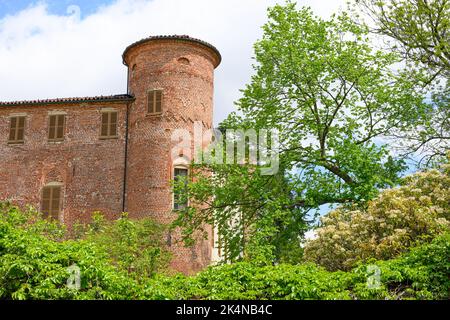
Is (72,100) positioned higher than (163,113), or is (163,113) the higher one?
(72,100)

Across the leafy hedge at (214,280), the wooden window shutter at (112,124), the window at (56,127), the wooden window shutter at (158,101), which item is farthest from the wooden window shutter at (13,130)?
the leafy hedge at (214,280)

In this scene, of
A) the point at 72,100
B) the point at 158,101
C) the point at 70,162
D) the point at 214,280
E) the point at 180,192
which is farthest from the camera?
the point at 72,100

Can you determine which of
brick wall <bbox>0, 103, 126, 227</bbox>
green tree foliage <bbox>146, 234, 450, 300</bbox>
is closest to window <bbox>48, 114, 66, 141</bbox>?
brick wall <bbox>0, 103, 126, 227</bbox>

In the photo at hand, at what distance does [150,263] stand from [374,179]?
7.71 metres

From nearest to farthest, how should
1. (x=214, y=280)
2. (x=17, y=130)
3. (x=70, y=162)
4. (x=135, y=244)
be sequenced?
(x=214, y=280)
(x=135, y=244)
(x=70, y=162)
(x=17, y=130)

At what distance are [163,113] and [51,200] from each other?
6.61 meters

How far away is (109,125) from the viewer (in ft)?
94.8

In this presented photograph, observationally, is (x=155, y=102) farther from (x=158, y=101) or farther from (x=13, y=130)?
(x=13, y=130)

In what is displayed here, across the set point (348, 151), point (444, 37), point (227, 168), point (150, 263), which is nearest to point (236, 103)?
point (227, 168)

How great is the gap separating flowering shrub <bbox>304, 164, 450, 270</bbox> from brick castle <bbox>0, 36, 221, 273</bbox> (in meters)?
10.1

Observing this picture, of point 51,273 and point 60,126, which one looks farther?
point 60,126

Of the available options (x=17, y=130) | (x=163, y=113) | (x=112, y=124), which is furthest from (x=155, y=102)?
(x=17, y=130)

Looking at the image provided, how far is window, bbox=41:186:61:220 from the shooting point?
28111 mm

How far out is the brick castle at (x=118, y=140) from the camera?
27188 millimetres
